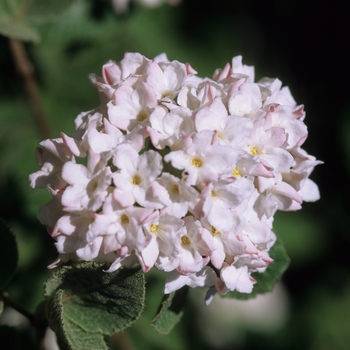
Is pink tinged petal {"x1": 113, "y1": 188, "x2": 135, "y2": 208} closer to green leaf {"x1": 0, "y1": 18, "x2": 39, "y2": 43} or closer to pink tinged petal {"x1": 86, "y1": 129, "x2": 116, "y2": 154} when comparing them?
pink tinged petal {"x1": 86, "y1": 129, "x2": 116, "y2": 154}

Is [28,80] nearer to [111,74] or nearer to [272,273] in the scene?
[111,74]

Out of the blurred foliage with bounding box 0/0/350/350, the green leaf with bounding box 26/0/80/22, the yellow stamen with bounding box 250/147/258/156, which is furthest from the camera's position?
the blurred foliage with bounding box 0/0/350/350

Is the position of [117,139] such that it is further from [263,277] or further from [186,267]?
[263,277]

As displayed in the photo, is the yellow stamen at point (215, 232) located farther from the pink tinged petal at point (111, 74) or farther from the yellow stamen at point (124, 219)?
the pink tinged petal at point (111, 74)

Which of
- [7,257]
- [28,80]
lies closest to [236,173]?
[7,257]

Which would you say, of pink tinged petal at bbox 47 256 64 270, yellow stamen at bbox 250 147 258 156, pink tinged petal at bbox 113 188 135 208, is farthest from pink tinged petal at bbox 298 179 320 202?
pink tinged petal at bbox 47 256 64 270

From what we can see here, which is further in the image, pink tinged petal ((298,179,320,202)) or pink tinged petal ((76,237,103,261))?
pink tinged petal ((298,179,320,202))

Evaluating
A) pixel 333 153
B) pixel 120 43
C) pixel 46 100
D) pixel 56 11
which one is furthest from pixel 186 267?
pixel 333 153
